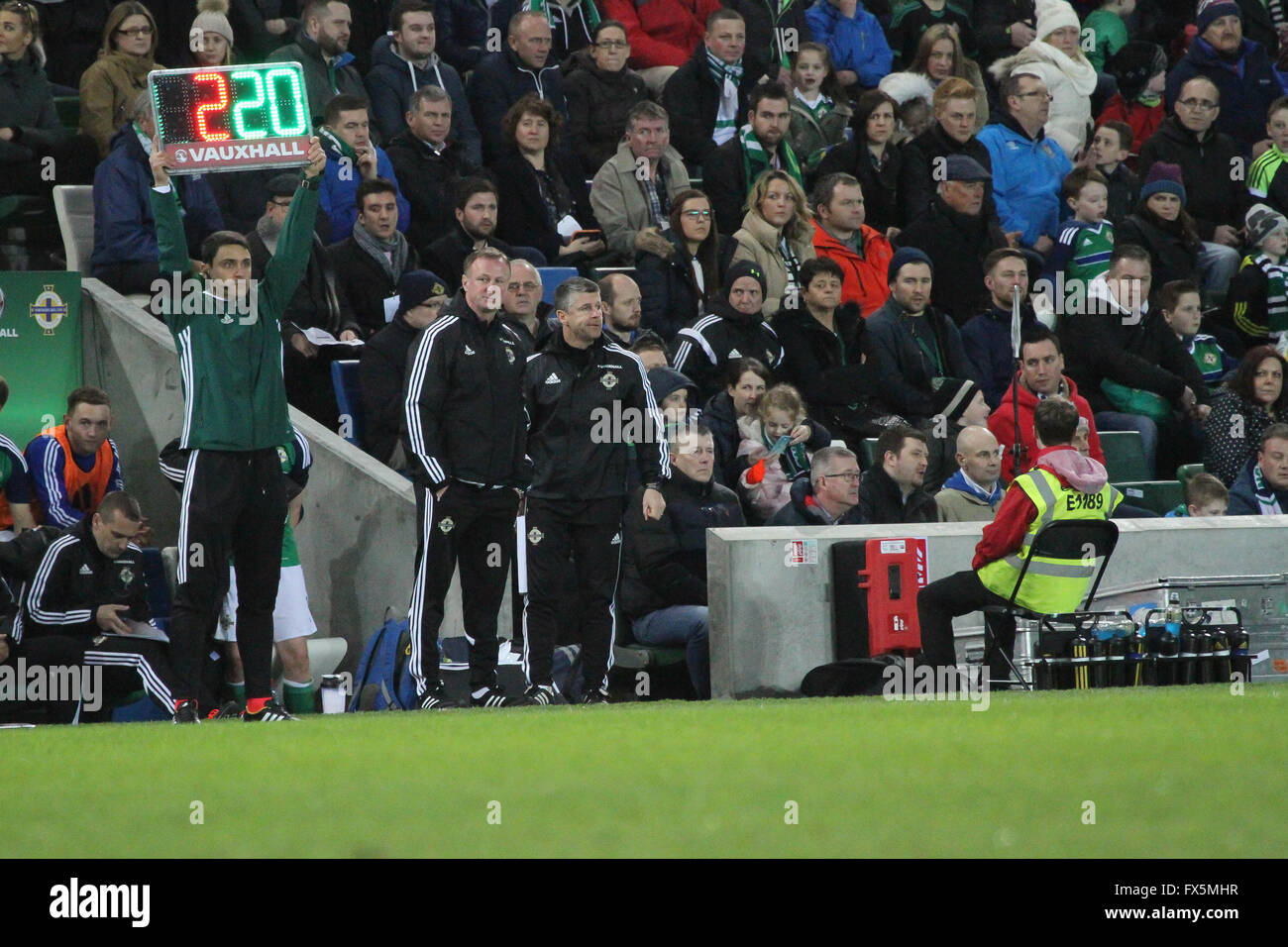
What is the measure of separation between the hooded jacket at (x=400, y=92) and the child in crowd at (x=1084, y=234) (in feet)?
15.6

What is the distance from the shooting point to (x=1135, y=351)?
15086mm

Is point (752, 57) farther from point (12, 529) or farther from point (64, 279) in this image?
point (12, 529)

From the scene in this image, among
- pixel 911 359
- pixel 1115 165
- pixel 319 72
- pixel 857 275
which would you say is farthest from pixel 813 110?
pixel 319 72

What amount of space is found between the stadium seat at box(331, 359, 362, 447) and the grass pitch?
4.83 metres

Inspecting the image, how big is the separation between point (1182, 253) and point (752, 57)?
399cm

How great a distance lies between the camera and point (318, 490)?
1265 cm

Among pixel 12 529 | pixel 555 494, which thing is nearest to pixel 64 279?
pixel 12 529

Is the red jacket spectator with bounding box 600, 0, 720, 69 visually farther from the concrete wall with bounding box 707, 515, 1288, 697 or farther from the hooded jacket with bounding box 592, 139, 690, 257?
the concrete wall with bounding box 707, 515, 1288, 697

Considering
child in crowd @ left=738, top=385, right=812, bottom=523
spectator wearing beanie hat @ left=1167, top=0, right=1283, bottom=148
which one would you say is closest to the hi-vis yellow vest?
child in crowd @ left=738, top=385, right=812, bottom=523

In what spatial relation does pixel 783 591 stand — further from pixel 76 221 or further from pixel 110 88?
pixel 110 88

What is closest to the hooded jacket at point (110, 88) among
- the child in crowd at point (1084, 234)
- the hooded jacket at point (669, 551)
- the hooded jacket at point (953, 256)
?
the hooded jacket at point (669, 551)

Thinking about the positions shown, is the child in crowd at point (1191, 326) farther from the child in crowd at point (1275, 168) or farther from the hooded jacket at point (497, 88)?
the hooded jacket at point (497, 88)

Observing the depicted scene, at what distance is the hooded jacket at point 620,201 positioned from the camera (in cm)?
1450

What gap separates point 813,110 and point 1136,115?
4226 mm
